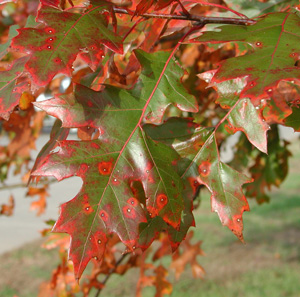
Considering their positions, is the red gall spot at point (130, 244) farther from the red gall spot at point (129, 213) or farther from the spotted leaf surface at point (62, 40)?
the spotted leaf surface at point (62, 40)

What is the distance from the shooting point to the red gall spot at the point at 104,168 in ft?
2.61

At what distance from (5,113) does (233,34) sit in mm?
440

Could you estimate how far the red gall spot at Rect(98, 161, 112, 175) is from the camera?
2.61ft

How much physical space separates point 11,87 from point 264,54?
486 millimetres

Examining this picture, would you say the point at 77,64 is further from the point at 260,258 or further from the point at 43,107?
the point at 260,258

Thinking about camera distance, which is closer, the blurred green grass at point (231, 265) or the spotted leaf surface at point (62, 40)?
the spotted leaf surface at point (62, 40)

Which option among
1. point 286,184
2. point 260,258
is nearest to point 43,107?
point 260,258

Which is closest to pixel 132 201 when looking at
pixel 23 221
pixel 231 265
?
pixel 231 265

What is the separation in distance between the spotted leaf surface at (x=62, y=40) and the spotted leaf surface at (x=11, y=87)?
4.8 inches

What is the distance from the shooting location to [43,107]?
2.63 feet

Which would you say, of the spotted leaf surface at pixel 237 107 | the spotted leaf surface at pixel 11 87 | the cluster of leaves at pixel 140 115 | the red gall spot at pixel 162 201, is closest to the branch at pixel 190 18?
the cluster of leaves at pixel 140 115

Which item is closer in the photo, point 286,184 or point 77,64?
point 77,64

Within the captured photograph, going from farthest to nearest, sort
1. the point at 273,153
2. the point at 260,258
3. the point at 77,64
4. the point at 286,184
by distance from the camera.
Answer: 1. the point at 286,184
2. the point at 260,258
3. the point at 273,153
4. the point at 77,64

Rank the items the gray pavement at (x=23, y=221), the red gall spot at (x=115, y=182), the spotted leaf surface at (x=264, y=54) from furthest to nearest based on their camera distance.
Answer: the gray pavement at (x=23, y=221) → the red gall spot at (x=115, y=182) → the spotted leaf surface at (x=264, y=54)
